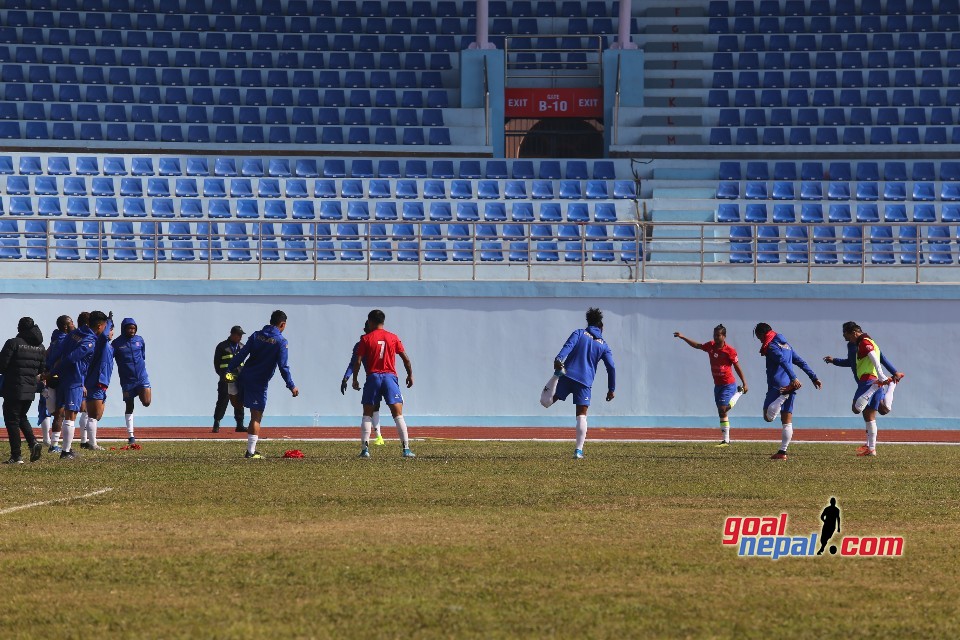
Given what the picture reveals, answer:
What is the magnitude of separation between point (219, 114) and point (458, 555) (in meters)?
28.2

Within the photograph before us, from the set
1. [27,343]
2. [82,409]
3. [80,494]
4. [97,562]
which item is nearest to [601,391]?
[82,409]

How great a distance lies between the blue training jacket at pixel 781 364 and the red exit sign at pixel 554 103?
17944 mm

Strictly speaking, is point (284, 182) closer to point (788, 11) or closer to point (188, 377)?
point (188, 377)

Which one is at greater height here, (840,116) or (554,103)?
(554,103)

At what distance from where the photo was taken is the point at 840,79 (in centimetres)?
3788

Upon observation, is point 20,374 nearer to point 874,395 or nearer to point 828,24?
point 874,395

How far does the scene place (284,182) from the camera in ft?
109

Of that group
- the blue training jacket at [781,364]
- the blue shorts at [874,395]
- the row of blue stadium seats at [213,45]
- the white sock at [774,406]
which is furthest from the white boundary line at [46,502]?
the row of blue stadium seats at [213,45]

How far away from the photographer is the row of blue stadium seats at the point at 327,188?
1273 inches

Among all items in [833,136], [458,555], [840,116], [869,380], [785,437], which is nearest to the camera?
[458,555]

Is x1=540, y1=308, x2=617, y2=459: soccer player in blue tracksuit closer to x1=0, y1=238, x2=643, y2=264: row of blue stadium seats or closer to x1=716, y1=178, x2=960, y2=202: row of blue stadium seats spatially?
x1=0, y1=238, x2=643, y2=264: row of blue stadium seats

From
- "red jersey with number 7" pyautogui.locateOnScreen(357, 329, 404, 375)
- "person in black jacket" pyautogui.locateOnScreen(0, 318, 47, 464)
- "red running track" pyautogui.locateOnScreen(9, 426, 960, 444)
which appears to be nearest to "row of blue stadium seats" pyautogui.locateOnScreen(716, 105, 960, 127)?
"red running track" pyautogui.locateOnScreen(9, 426, 960, 444)

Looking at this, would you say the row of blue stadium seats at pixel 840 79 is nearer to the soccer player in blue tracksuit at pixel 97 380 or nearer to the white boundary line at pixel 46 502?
the soccer player in blue tracksuit at pixel 97 380

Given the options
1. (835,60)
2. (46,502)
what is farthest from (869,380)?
(835,60)
